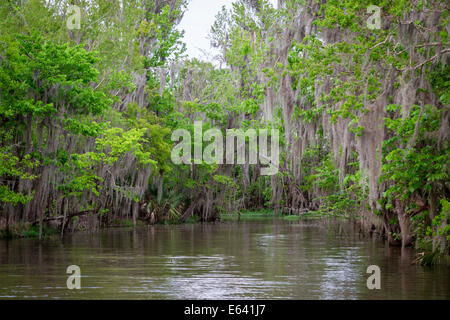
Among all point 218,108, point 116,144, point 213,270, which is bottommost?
point 213,270

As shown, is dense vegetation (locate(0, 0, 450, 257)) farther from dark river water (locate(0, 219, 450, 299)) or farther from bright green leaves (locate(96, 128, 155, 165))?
dark river water (locate(0, 219, 450, 299))

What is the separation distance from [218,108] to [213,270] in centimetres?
2622

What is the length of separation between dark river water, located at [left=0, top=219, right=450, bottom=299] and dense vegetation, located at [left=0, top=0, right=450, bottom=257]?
A: 51.9 inches

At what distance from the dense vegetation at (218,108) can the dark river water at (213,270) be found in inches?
51.9

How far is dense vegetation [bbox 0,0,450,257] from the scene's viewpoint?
13.3 m

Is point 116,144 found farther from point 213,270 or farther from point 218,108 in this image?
point 213,270

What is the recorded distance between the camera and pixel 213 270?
564 inches

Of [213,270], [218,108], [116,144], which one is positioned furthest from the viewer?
[218,108]

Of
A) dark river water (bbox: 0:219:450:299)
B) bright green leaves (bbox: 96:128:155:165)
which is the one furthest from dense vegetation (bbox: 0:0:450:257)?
dark river water (bbox: 0:219:450:299)

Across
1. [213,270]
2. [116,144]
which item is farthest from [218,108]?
[213,270]

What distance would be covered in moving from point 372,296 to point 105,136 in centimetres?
1997

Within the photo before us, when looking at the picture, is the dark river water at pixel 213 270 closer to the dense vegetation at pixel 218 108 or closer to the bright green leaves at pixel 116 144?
the dense vegetation at pixel 218 108

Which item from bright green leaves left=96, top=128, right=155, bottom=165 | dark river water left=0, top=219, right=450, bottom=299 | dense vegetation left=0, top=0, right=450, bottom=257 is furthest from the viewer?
bright green leaves left=96, top=128, right=155, bottom=165

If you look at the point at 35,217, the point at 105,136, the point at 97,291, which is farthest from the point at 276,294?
the point at 105,136
